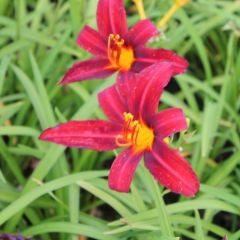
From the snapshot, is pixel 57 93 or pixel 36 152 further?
pixel 57 93

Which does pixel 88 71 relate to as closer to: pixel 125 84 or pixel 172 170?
pixel 125 84

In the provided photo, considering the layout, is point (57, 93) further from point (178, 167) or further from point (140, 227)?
point (178, 167)

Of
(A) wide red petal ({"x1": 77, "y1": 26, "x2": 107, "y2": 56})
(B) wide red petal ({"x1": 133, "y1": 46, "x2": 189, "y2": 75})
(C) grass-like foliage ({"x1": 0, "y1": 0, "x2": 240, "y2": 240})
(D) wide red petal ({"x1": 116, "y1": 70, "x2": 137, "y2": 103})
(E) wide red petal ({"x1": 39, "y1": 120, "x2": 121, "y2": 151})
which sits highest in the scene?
(A) wide red petal ({"x1": 77, "y1": 26, "x2": 107, "y2": 56})

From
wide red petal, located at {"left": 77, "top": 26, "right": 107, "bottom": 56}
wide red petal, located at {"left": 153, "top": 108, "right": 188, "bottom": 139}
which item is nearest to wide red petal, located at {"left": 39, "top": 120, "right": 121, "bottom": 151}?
wide red petal, located at {"left": 153, "top": 108, "right": 188, "bottom": 139}

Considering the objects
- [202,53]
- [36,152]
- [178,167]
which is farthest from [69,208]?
[202,53]

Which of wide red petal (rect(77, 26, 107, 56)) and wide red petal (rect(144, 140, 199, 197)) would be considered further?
wide red petal (rect(77, 26, 107, 56))

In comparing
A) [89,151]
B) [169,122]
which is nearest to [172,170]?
[169,122]

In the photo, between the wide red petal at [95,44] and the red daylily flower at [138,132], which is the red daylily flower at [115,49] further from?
the red daylily flower at [138,132]

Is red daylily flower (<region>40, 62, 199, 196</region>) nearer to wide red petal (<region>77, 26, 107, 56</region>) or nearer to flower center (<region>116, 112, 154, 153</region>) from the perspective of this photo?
flower center (<region>116, 112, 154, 153</region>)
